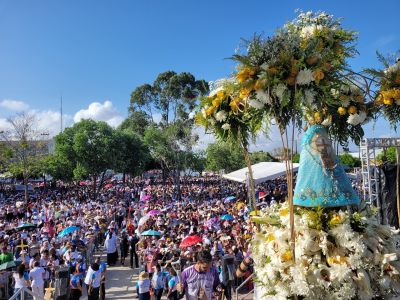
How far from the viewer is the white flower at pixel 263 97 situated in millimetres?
3980

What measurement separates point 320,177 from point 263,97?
1121 mm

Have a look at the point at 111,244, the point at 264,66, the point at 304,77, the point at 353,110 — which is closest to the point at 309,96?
the point at 304,77

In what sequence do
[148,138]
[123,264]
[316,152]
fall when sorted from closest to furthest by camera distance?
[316,152]
[123,264]
[148,138]

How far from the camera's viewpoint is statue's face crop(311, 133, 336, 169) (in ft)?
14.1

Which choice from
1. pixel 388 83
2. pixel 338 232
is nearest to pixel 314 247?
pixel 338 232

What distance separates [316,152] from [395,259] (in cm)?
135

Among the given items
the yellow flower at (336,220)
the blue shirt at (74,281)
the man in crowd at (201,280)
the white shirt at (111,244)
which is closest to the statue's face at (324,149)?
the yellow flower at (336,220)

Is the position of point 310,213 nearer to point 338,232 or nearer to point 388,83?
point 338,232

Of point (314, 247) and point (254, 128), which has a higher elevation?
point (254, 128)

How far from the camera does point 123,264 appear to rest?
45.7 ft

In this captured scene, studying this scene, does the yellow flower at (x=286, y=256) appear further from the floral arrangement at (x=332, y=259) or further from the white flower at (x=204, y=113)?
the white flower at (x=204, y=113)

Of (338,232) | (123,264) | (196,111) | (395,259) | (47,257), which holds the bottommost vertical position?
(123,264)

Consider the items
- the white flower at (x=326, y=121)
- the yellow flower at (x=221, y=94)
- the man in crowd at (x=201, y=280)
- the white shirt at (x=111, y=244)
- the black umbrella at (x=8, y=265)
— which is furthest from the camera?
the white shirt at (x=111, y=244)

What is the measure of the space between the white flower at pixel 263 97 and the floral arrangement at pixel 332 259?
47.4 inches
